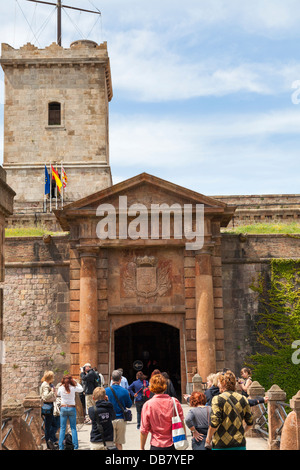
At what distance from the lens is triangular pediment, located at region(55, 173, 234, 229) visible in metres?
23.0

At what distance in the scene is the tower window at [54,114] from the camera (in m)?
41.7

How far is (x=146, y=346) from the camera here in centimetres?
3122

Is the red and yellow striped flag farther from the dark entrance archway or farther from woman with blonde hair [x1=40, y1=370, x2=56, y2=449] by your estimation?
woman with blonde hair [x1=40, y1=370, x2=56, y2=449]

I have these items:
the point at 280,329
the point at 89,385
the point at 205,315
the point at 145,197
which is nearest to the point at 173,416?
the point at 89,385

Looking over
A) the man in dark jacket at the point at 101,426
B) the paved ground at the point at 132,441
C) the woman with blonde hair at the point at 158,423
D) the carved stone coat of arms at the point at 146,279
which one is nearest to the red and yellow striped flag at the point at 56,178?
the carved stone coat of arms at the point at 146,279

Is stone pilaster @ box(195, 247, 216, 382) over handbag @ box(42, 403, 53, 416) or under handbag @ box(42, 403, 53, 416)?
over

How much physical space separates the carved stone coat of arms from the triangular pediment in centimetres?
203

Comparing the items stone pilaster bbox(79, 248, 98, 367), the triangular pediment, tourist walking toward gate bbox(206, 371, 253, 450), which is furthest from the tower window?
tourist walking toward gate bbox(206, 371, 253, 450)

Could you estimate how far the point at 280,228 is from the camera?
1048 inches

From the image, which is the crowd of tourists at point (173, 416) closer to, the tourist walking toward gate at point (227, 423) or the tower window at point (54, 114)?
the tourist walking toward gate at point (227, 423)
